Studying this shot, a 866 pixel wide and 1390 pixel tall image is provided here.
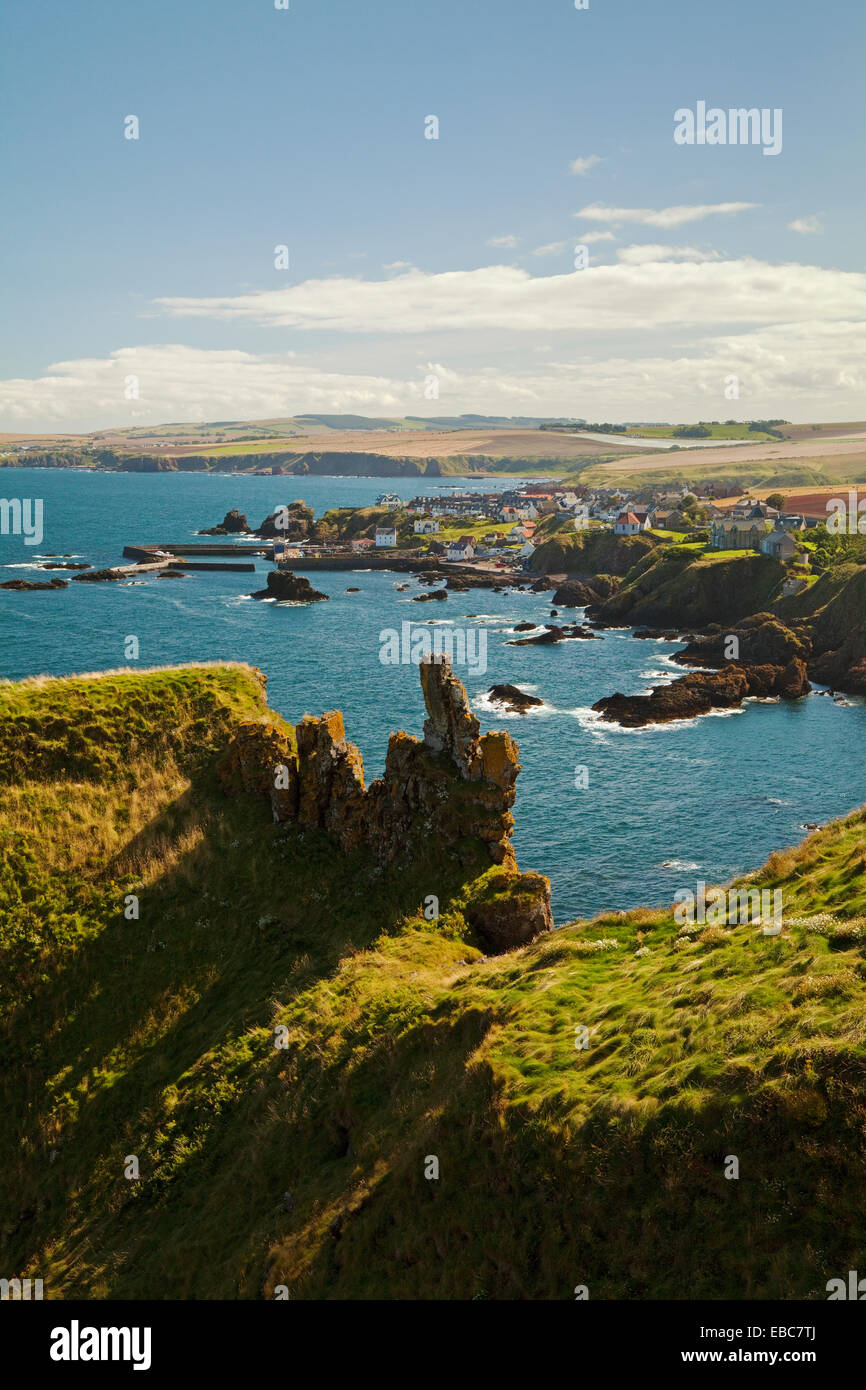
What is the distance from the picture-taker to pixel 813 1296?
13625 millimetres

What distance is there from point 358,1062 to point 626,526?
163102mm

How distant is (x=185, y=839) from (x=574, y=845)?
30344 mm

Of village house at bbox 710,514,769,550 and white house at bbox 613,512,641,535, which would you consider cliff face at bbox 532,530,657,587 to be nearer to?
white house at bbox 613,512,641,535

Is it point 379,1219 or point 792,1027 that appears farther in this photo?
point 379,1219

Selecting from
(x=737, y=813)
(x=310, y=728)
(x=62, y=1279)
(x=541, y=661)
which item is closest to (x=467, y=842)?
(x=310, y=728)

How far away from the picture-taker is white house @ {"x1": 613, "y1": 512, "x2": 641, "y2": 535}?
A: 176 meters

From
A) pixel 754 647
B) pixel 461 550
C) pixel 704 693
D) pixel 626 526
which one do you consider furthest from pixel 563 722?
pixel 461 550

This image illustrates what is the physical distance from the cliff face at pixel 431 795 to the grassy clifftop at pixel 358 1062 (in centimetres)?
102

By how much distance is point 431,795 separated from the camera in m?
35.0

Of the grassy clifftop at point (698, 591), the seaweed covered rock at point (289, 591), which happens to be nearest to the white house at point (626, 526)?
the grassy clifftop at point (698, 591)

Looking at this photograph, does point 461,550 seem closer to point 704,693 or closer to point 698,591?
point 698,591

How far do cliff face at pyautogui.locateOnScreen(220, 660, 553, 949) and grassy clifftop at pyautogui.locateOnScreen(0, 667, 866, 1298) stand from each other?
1.02m

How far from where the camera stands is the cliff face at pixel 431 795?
3325 centimetres
